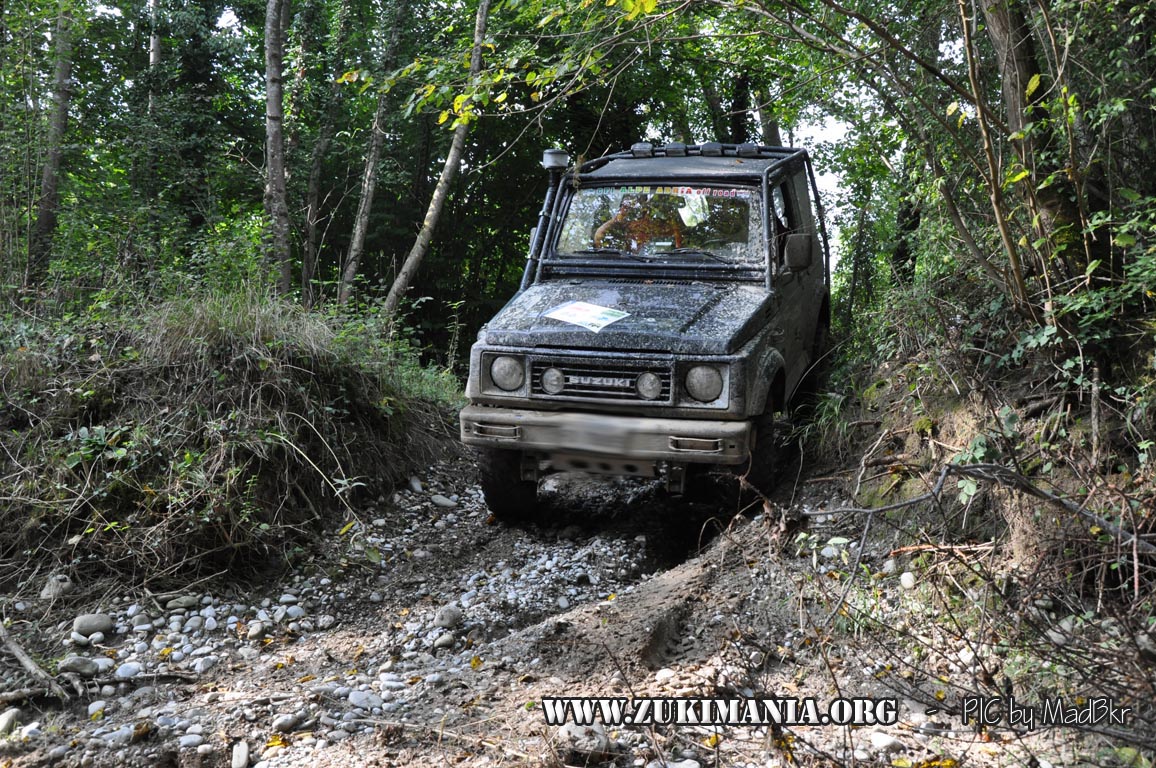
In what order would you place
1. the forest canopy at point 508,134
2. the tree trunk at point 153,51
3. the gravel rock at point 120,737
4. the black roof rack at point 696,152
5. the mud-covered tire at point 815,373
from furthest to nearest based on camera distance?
the tree trunk at point 153,51 < the mud-covered tire at point 815,373 < the black roof rack at point 696,152 < the forest canopy at point 508,134 < the gravel rock at point 120,737

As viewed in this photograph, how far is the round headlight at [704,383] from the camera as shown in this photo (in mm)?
4719

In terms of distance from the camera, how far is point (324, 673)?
3891 millimetres

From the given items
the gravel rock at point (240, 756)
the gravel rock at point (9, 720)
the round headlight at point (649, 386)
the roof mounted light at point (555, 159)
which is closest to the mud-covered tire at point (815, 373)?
the round headlight at point (649, 386)

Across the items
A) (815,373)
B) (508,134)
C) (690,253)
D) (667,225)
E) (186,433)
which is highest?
(508,134)

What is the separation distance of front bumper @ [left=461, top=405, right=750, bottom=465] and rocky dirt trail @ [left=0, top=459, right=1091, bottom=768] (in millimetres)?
423

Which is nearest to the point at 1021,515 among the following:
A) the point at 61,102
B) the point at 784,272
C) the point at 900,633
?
the point at 900,633

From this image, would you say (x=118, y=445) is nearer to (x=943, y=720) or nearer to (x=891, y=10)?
(x=943, y=720)

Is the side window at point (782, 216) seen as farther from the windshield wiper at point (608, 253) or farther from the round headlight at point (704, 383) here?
the round headlight at point (704, 383)

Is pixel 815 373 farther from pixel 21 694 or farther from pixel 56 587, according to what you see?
pixel 21 694

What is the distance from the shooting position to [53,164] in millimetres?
10211

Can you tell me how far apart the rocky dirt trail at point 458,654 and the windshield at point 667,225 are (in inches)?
61.2

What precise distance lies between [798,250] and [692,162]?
116cm

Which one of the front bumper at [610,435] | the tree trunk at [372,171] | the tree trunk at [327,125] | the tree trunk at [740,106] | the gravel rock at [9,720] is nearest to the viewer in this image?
the gravel rock at [9,720]

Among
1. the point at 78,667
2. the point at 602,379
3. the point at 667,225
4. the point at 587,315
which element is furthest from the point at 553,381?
the point at 78,667
